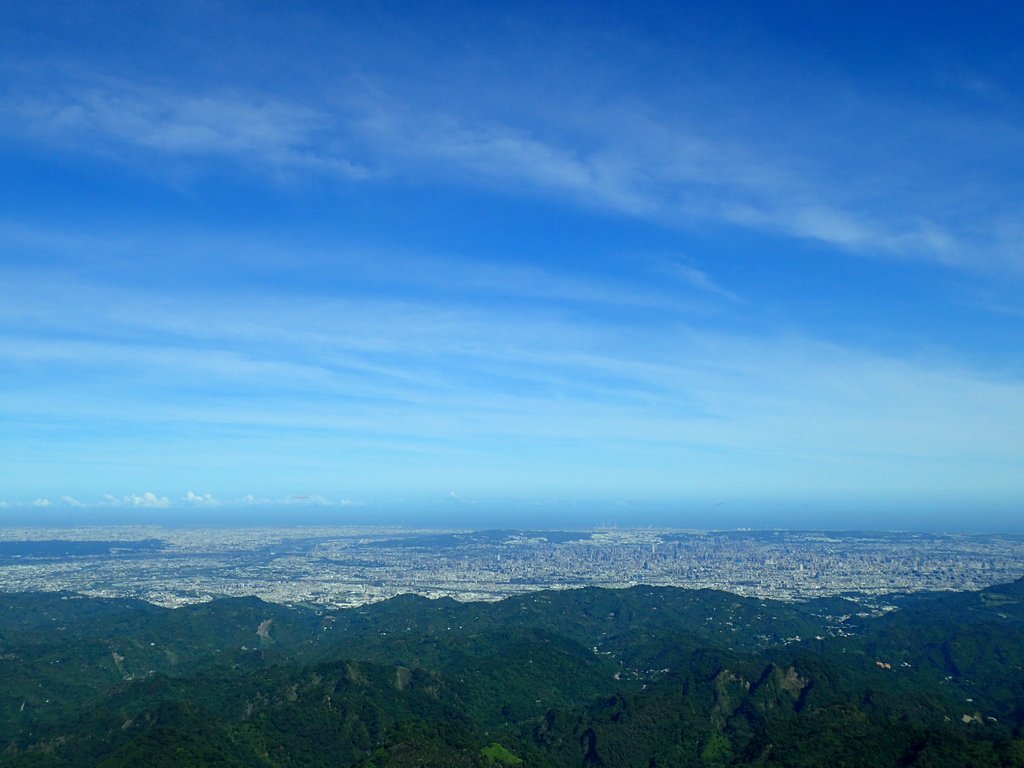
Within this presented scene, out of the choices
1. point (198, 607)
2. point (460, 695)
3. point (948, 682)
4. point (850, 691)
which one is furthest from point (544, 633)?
point (198, 607)

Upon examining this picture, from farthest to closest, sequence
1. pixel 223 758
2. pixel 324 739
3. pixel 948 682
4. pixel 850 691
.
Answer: pixel 948 682
pixel 850 691
pixel 324 739
pixel 223 758

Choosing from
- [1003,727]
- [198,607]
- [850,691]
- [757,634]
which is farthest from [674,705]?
[198,607]

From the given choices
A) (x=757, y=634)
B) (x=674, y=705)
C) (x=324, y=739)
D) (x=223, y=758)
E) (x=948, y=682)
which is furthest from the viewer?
(x=757, y=634)

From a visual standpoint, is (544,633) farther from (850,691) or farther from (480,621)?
(850,691)

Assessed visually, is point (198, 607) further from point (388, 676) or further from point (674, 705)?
point (674, 705)

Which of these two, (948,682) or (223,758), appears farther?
(948,682)

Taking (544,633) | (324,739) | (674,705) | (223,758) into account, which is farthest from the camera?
(544,633)

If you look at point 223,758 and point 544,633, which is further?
point 544,633
